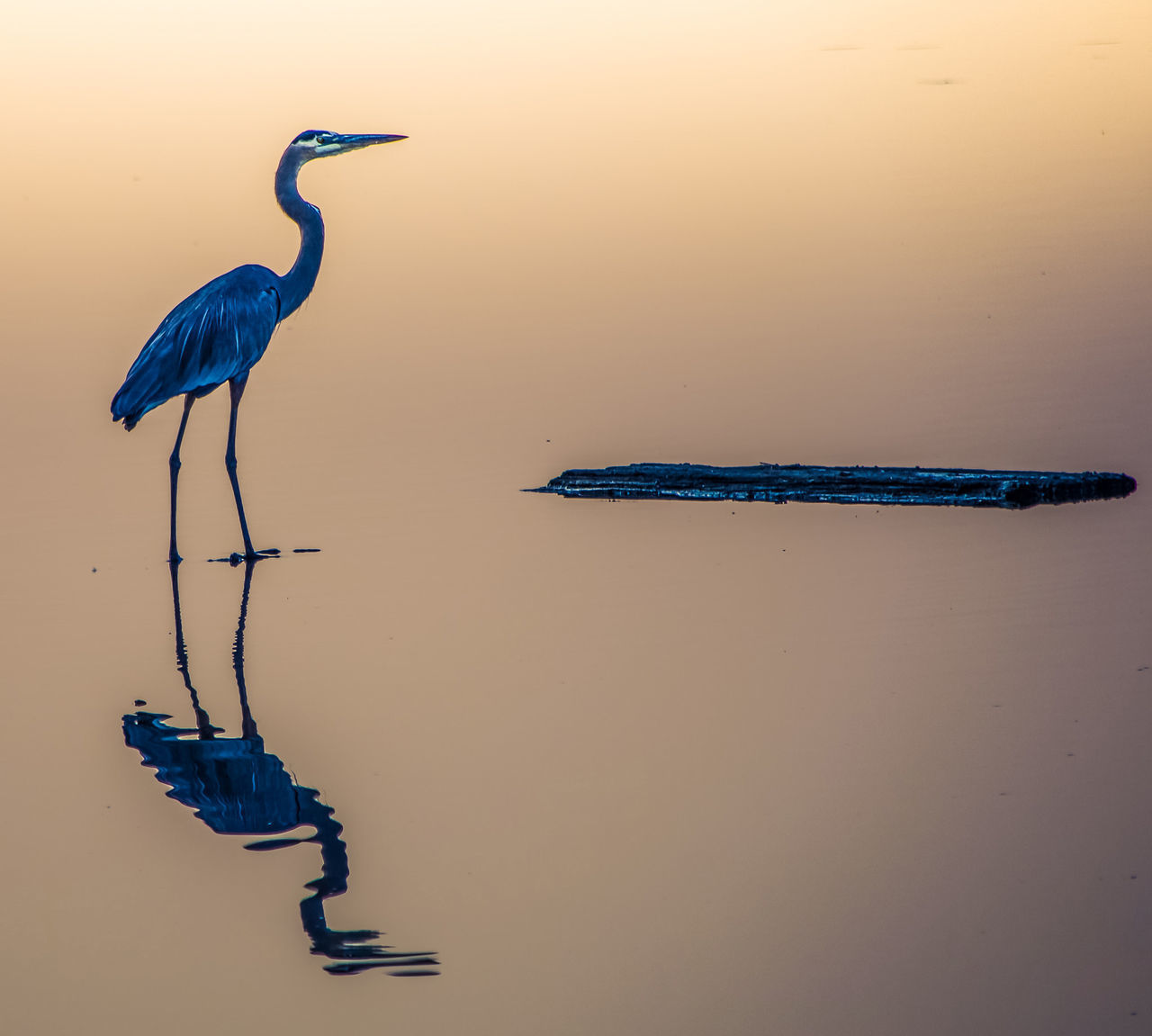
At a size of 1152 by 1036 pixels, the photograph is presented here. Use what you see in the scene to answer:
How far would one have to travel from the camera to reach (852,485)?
5891 millimetres

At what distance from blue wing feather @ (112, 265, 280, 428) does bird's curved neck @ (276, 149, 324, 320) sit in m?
0.21

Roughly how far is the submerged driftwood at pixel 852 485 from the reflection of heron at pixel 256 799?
309 centimetres

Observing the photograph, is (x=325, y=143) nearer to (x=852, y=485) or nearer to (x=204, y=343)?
(x=204, y=343)

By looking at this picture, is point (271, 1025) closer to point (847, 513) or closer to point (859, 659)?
point (859, 659)

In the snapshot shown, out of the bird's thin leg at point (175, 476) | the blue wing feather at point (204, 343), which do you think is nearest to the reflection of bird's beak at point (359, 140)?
the blue wing feather at point (204, 343)

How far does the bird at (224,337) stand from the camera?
5.18 meters

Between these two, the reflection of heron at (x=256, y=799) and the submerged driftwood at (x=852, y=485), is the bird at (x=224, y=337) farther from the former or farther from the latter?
the reflection of heron at (x=256, y=799)

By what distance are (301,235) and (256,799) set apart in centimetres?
383

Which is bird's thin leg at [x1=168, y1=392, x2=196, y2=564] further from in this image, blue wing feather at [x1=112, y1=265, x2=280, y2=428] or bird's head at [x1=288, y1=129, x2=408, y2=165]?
bird's head at [x1=288, y1=129, x2=408, y2=165]

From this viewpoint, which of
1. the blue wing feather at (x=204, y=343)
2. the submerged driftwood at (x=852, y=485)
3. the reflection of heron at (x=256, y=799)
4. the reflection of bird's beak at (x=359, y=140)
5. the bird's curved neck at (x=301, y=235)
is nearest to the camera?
the reflection of heron at (x=256, y=799)

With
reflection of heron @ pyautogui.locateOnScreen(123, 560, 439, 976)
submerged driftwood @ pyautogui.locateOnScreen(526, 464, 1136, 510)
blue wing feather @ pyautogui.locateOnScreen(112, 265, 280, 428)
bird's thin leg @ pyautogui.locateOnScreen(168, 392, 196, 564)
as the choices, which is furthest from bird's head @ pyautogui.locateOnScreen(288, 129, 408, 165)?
reflection of heron @ pyautogui.locateOnScreen(123, 560, 439, 976)

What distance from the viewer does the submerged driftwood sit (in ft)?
18.3

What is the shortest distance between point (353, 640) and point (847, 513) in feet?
7.67

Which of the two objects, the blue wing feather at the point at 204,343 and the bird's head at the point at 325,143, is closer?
the blue wing feather at the point at 204,343
